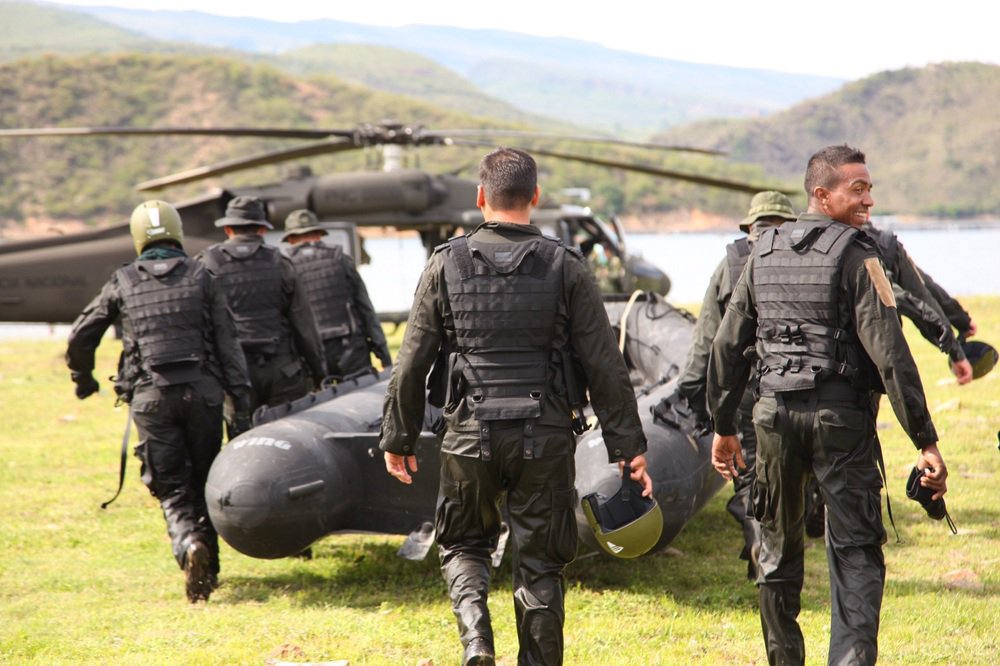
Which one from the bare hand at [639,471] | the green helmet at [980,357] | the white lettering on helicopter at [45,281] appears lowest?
the white lettering on helicopter at [45,281]

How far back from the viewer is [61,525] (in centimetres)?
739

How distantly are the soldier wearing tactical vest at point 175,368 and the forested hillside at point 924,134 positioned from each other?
69.4 m

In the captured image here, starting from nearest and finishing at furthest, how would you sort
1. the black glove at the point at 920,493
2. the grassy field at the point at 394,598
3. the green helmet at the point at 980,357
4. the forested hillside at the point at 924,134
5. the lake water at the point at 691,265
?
the black glove at the point at 920,493, the grassy field at the point at 394,598, the green helmet at the point at 980,357, the lake water at the point at 691,265, the forested hillside at the point at 924,134

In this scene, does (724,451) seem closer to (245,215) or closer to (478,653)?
(478,653)

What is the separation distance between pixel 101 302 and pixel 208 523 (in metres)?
1.24

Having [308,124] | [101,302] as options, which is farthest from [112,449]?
[308,124]

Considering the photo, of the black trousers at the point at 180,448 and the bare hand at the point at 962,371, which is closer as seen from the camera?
the bare hand at the point at 962,371

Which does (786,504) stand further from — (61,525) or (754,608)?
(61,525)

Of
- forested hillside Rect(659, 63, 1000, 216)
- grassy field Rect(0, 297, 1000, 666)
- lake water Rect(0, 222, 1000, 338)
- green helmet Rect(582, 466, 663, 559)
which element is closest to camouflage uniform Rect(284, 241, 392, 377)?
grassy field Rect(0, 297, 1000, 666)

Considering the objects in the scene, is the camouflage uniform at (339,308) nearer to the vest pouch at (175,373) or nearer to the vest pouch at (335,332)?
the vest pouch at (335,332)

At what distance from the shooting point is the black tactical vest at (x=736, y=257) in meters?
5.37

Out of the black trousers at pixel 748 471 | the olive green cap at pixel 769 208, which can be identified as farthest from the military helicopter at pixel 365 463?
the olive green cap at pixel 769 208

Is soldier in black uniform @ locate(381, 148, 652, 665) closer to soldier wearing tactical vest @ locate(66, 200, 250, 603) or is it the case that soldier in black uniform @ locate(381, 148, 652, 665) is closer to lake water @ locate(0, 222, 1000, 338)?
soldier wearing tactical vest @ locate(66, 200, 250, 603)

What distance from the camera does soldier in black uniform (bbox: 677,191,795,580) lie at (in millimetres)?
5164
